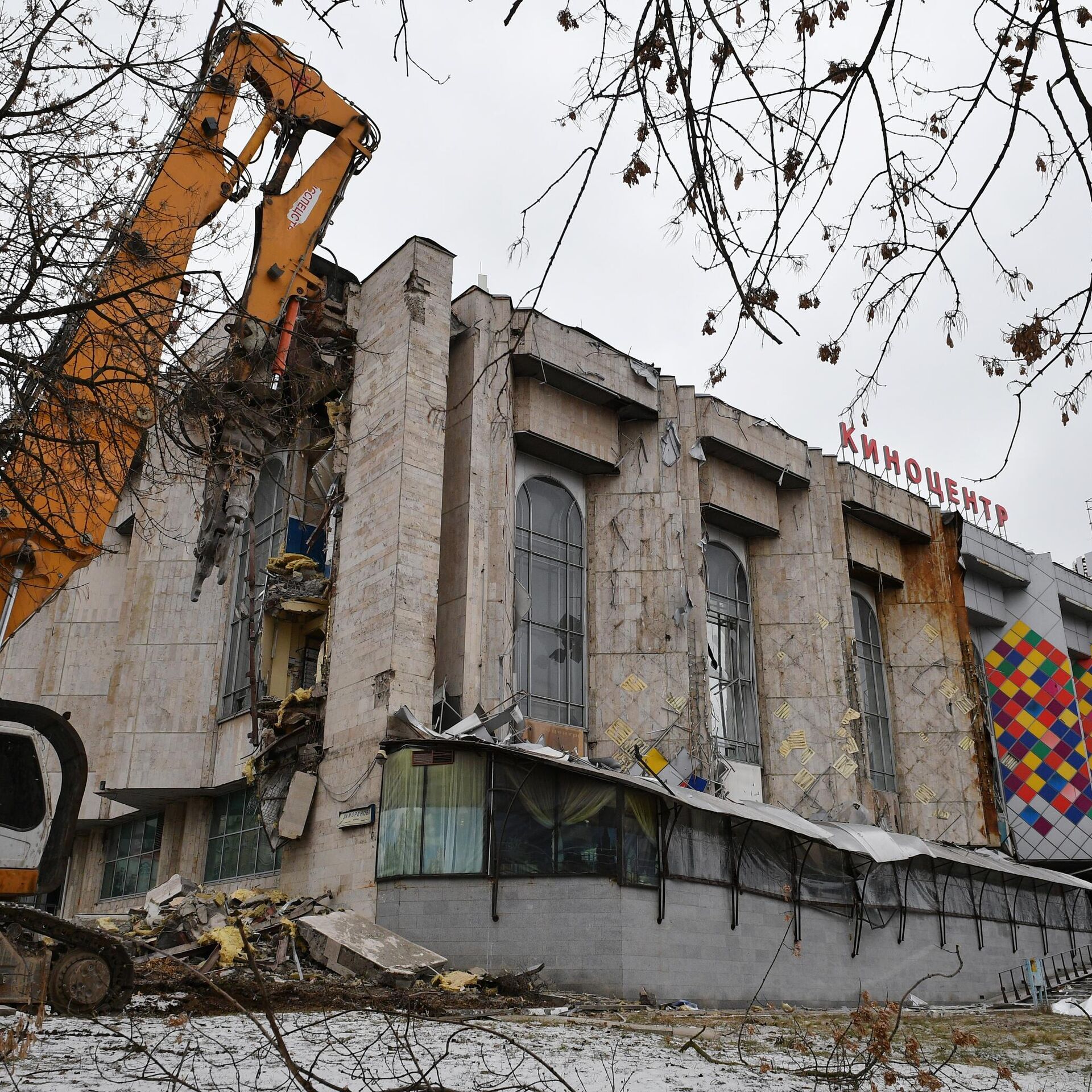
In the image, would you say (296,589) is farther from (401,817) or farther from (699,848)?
(699,848)

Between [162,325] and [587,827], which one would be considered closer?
[162,325]

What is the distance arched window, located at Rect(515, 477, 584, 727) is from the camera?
21891mm

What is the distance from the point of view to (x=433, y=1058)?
21.8ft

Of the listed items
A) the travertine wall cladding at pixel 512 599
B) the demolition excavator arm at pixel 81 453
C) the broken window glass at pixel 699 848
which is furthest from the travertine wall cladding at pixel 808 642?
the demolition excavator arm at pixel 81 453

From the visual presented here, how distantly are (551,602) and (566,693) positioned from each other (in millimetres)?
1973

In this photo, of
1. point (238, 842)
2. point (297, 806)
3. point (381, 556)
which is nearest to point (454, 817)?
point (297, 806)

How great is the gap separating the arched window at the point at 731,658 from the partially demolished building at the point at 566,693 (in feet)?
0.33

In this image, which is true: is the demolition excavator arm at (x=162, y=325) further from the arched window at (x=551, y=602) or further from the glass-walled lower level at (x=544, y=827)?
the arched window at (x=551, y=602)

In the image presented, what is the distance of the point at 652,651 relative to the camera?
74.2 feet

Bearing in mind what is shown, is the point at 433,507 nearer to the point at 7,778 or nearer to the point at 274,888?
the point at 274,888

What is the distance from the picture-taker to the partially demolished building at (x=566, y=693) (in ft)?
52.7

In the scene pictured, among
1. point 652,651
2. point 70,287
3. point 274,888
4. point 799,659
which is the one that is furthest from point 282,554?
point 70,287

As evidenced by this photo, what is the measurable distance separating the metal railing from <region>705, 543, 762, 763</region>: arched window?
295 inches

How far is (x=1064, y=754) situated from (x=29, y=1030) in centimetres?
3174
